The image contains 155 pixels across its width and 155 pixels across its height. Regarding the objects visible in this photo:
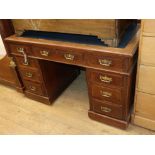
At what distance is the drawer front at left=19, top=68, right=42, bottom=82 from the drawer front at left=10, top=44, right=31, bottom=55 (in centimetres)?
19

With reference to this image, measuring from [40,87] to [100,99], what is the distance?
2.16 ft

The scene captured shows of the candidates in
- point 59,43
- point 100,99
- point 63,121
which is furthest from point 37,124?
point 59,43

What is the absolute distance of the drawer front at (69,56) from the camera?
1294mm

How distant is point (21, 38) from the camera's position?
156 cm

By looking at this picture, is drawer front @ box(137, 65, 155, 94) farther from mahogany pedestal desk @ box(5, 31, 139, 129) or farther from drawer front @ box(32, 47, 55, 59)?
drawer front @ box(32, 47, 55, 59)

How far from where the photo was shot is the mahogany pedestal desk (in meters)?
1.19

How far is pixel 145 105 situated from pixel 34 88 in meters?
1.09

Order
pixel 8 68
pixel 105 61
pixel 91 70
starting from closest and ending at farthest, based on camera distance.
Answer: pixel 105 61 < pixel 91 70 < pixel 8 68

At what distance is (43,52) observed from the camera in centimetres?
146

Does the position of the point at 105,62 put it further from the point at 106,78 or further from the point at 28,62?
the point at 28,62

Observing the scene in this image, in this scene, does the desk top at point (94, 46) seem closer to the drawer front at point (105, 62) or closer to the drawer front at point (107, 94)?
the drawer front at point (105, 62)

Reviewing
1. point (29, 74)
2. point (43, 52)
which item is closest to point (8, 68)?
point (29, 74)

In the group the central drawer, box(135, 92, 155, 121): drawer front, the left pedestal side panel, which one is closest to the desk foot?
box(135, 92, 155, 121): drawer front
